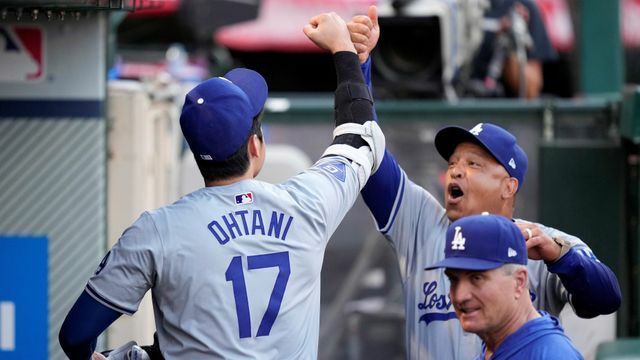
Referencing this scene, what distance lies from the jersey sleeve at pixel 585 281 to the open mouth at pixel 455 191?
33 centimetres

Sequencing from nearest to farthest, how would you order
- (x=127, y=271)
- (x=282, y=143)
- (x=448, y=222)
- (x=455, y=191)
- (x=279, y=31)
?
(x=127, y=271)
(x=455, y=191)
(x=448, y=222)
(x=282, y=143)
(x=279, y=31)

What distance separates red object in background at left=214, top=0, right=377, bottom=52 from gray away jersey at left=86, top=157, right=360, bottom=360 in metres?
9.70

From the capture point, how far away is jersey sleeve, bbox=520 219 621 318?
3.87 meters

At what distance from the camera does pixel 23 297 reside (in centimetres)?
513

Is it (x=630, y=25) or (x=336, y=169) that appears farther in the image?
(x=630, y=25)

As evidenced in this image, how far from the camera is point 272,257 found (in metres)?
3.59

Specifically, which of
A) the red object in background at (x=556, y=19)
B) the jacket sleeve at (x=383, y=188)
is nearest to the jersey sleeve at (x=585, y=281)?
the jacket sleeve at (x=383, y=188)

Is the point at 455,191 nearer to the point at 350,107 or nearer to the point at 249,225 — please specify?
the point at 350,107

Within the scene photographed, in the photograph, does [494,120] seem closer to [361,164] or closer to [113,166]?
[113,166]

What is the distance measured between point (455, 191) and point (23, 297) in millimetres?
1899

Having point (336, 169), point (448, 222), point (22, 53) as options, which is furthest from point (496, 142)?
point (22, 53)

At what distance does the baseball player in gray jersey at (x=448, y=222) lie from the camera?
13.4ft

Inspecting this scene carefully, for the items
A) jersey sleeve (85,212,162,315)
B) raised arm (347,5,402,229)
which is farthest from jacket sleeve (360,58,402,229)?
jersey sleeve (85,212,162,315)

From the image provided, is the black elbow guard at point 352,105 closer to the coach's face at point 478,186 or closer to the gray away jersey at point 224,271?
the gray away jersey at point 224,271
